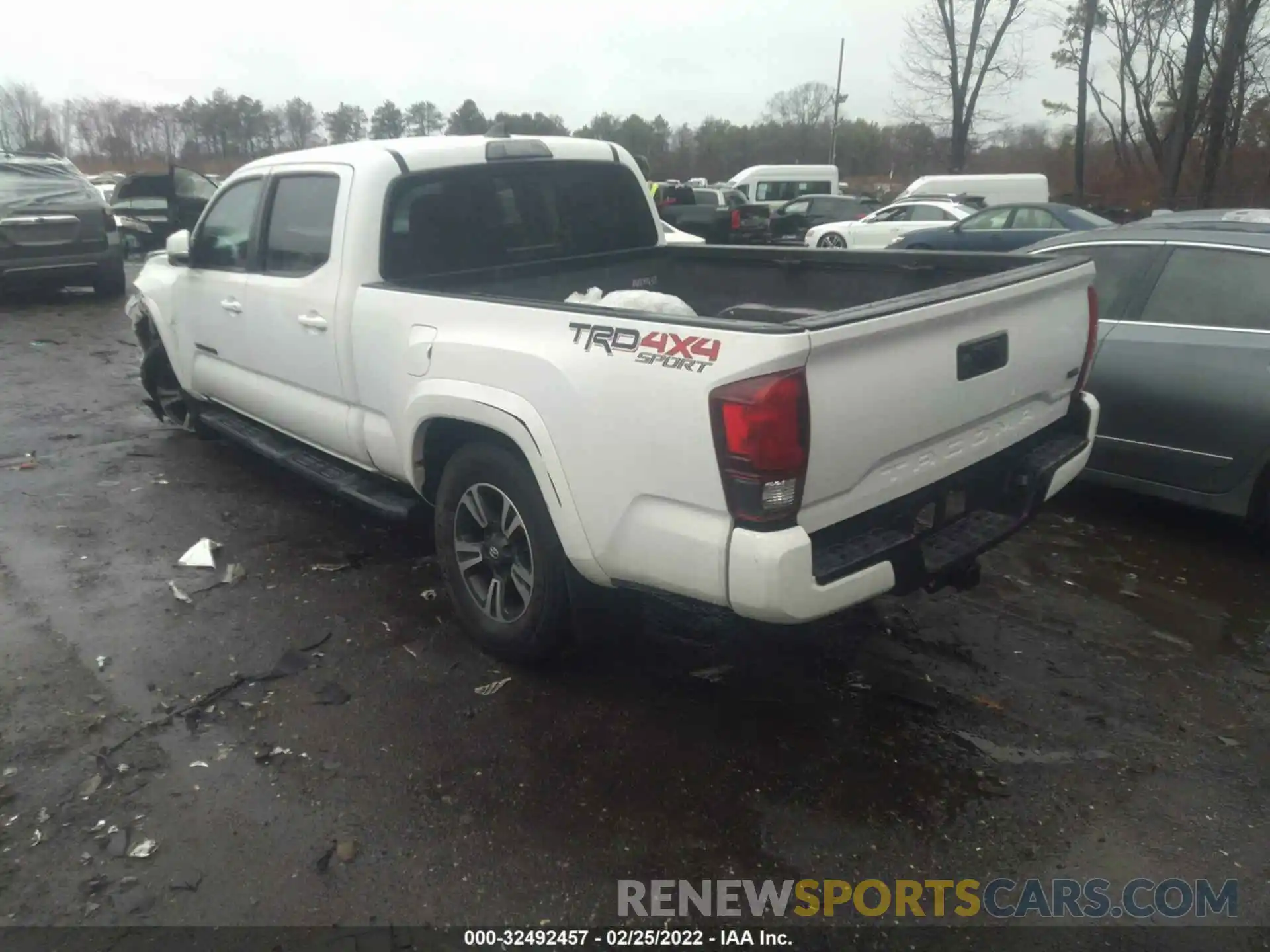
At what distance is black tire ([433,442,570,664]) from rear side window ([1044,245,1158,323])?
11.5 ft

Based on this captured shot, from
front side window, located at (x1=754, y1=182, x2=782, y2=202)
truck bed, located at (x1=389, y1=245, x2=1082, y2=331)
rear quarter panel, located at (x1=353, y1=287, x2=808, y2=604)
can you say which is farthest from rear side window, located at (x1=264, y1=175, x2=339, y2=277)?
front side window, located at (x1=754, y1=182, x2=782, y2=202)

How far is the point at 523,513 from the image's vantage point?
11.5 feet

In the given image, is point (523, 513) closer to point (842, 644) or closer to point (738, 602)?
point (738, 602)

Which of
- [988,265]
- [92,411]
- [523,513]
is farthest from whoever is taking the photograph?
[92,411]

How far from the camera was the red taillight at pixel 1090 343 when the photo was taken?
399cm

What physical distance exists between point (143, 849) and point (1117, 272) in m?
5.35

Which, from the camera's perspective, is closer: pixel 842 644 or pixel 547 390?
pixel 547 390

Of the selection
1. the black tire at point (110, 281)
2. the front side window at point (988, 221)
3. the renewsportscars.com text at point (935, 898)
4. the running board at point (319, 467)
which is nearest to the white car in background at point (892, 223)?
the front side window at point (988, 221)

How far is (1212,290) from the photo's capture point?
16.2ft

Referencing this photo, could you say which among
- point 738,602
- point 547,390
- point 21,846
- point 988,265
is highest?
point 988,265

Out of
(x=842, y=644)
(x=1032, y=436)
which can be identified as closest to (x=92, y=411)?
(x=842, y=644)

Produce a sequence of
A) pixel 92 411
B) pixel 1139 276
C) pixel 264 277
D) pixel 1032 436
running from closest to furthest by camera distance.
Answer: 1. pixel 1032 436
2. pixel 264 277
3. pixel 1139 276
4. pixel 92 411

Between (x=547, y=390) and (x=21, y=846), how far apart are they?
2098mm

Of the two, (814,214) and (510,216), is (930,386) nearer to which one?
(510,216)
